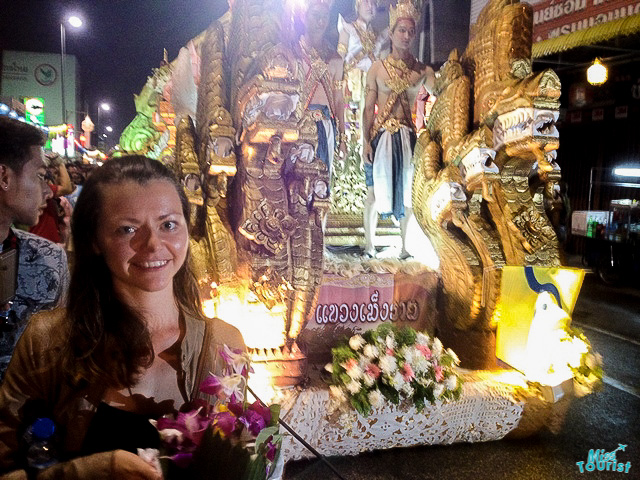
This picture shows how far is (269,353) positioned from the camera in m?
3.44

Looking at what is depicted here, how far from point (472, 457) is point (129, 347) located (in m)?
3.06

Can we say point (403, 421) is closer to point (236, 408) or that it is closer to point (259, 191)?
point (259, 191)

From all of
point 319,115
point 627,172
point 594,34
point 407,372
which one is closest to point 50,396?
point 407,372

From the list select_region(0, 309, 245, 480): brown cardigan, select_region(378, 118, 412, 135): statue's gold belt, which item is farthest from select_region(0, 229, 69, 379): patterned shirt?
select_region(378, 118, 412, 135): statue's gold belt

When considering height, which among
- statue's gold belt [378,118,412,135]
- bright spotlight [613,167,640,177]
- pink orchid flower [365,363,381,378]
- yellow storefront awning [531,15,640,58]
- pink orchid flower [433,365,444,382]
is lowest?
pink orchid flower [433,365,444,382]

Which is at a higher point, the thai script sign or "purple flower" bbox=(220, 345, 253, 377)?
"purple flower" bbox=(220, 345, 253, 377)

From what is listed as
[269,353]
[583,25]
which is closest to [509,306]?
[269,353]

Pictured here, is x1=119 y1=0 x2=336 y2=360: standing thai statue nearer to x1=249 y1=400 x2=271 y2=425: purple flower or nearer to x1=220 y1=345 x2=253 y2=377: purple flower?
x1=220 y1=345 x2=253 y2=377: purple flower

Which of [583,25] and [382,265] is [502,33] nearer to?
[382,265]

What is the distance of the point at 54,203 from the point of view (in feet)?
12.3

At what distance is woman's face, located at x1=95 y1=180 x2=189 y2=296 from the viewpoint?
1347 mm

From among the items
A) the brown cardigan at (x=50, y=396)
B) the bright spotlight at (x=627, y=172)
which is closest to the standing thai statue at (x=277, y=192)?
the brown cardigan at (x=50, y=396)

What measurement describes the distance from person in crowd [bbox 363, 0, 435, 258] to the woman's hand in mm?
3919

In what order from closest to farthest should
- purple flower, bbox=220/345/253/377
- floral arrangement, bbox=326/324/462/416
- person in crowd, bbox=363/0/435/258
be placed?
purple flower, bbox=220/345/253/377
floral arrangement, bbox=326/324/462/416
person in crowd, bbox=363/0/435/258
